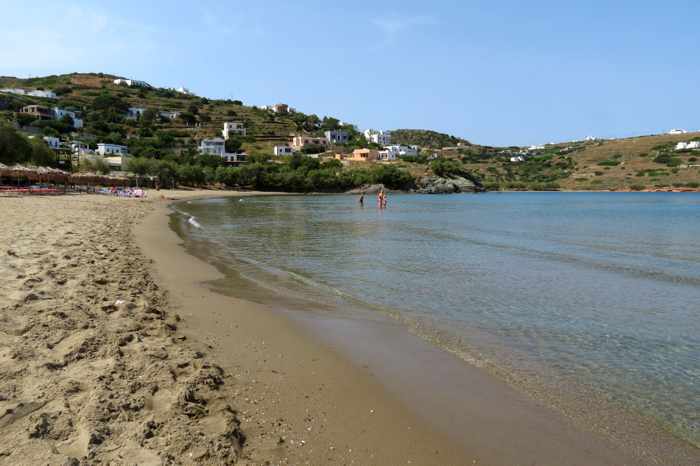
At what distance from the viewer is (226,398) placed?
4.62 metres

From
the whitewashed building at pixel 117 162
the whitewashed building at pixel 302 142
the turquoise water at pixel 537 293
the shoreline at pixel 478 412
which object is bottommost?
the turquoise water at pixel 537 293

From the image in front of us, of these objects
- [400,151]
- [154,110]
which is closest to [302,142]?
[400,151]

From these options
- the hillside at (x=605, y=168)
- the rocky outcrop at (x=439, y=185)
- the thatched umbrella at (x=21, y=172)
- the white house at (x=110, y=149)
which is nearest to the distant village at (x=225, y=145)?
the white house at (x=110, y=149)

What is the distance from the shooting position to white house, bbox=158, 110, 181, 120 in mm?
154125

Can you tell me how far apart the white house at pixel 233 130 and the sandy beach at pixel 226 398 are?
142573 millimetres

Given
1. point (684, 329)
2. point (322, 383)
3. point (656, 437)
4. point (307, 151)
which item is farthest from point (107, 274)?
point (307, 151)

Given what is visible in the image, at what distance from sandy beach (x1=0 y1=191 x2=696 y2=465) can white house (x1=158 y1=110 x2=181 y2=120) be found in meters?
160

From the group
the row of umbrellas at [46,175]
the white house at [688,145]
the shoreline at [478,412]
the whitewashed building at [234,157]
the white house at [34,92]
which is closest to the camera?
the shoreline at [478,412]

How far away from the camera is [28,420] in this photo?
3648mm

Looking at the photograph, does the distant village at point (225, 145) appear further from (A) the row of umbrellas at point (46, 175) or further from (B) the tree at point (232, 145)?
(A) the row of umbrellas at point (46, 175)

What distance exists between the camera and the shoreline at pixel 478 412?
4.06m

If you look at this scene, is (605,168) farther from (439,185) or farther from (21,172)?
(21,172)

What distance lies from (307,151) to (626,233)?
11859 cm

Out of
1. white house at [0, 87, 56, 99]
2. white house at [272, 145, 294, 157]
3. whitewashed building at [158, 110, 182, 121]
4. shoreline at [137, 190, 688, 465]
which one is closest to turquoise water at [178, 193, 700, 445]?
shoreline at [137, 190, 688, 465]
